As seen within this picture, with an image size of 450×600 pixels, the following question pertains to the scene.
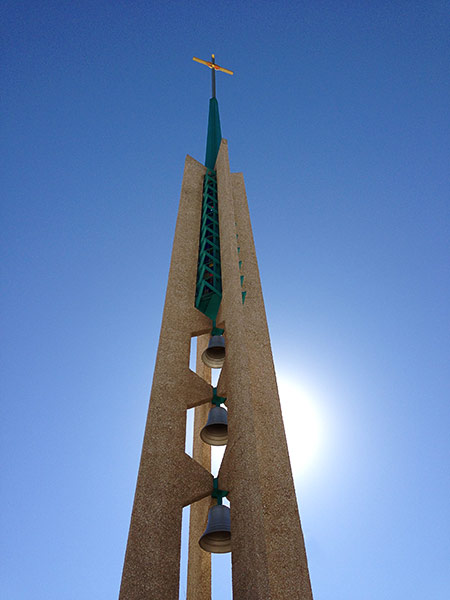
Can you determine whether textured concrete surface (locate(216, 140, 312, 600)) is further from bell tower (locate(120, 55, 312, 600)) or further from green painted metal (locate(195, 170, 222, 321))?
green painted metal (locate(195, 170, 222, 321))

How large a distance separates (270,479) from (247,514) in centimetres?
53

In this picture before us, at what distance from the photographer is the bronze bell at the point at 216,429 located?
574 cm

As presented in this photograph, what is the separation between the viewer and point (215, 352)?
21.5 ft

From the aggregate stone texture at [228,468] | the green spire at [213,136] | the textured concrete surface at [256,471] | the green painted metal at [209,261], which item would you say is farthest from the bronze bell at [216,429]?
the green spire at [213,136]

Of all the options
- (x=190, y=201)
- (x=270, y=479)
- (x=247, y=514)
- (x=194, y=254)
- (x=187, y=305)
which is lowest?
(x=247, y=514)

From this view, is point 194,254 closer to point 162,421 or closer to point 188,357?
point 188,357

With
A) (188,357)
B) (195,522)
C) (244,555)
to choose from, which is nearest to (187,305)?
(188,357)

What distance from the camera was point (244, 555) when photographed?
407cm

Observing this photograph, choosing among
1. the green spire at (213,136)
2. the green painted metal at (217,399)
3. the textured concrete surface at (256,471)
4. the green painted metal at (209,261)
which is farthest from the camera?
the green spire at (213,136)

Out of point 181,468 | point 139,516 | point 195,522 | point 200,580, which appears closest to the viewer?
point 139,516

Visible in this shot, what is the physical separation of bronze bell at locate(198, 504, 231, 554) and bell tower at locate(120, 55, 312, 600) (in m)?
0.01

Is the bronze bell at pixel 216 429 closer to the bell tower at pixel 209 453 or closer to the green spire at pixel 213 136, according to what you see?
the bell tower at pixel 209 453

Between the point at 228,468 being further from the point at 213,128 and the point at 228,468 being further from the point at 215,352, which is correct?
the point at 213,128

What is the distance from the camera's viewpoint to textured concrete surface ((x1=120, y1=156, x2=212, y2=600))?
13.9 feet
